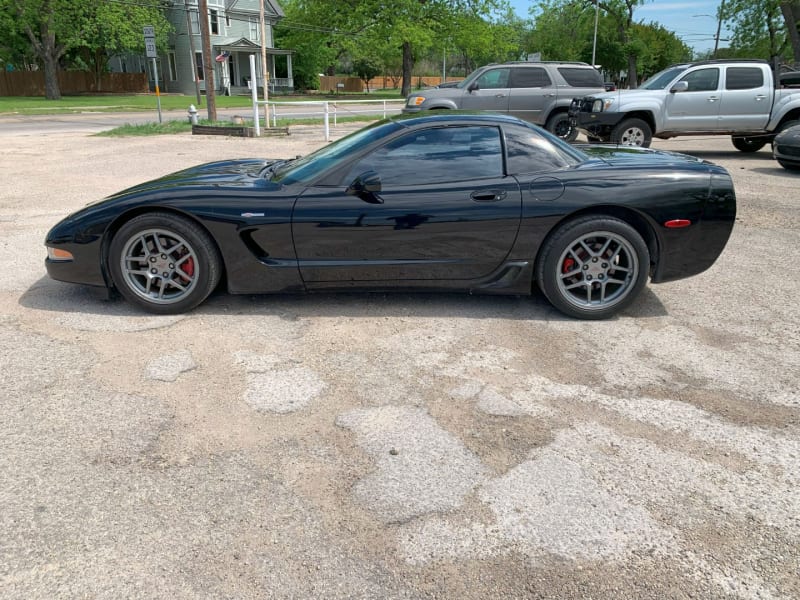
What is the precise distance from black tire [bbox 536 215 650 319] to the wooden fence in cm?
5002

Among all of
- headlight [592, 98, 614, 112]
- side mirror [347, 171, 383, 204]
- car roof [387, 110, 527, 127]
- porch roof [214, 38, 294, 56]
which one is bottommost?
side mirror [347, 171, 383, 204]

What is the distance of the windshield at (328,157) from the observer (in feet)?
14.3

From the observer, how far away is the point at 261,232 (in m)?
4.17

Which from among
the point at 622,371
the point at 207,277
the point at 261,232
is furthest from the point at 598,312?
the point at 207,277

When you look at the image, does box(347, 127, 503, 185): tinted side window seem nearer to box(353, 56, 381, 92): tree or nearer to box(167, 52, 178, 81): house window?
box(167, 52, 178, 81): house window

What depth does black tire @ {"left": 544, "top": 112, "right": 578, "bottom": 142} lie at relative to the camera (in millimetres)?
14438

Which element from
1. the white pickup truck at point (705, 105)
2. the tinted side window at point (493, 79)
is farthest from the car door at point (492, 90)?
the white pickup truck at point (705, 105)

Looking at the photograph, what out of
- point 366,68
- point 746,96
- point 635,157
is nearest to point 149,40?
point 746,96

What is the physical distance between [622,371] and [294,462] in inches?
79.9

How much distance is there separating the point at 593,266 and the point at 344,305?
1.82 m

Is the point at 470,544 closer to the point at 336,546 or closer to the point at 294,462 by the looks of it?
the point at 336,546

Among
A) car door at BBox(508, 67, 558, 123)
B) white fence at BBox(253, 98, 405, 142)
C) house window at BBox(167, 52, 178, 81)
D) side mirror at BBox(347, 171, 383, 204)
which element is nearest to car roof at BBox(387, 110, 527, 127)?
side mirror at BBox(347, 171, 383, 204)

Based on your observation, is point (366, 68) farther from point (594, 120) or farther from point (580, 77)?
point (594, 120)

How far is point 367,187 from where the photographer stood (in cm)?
408
